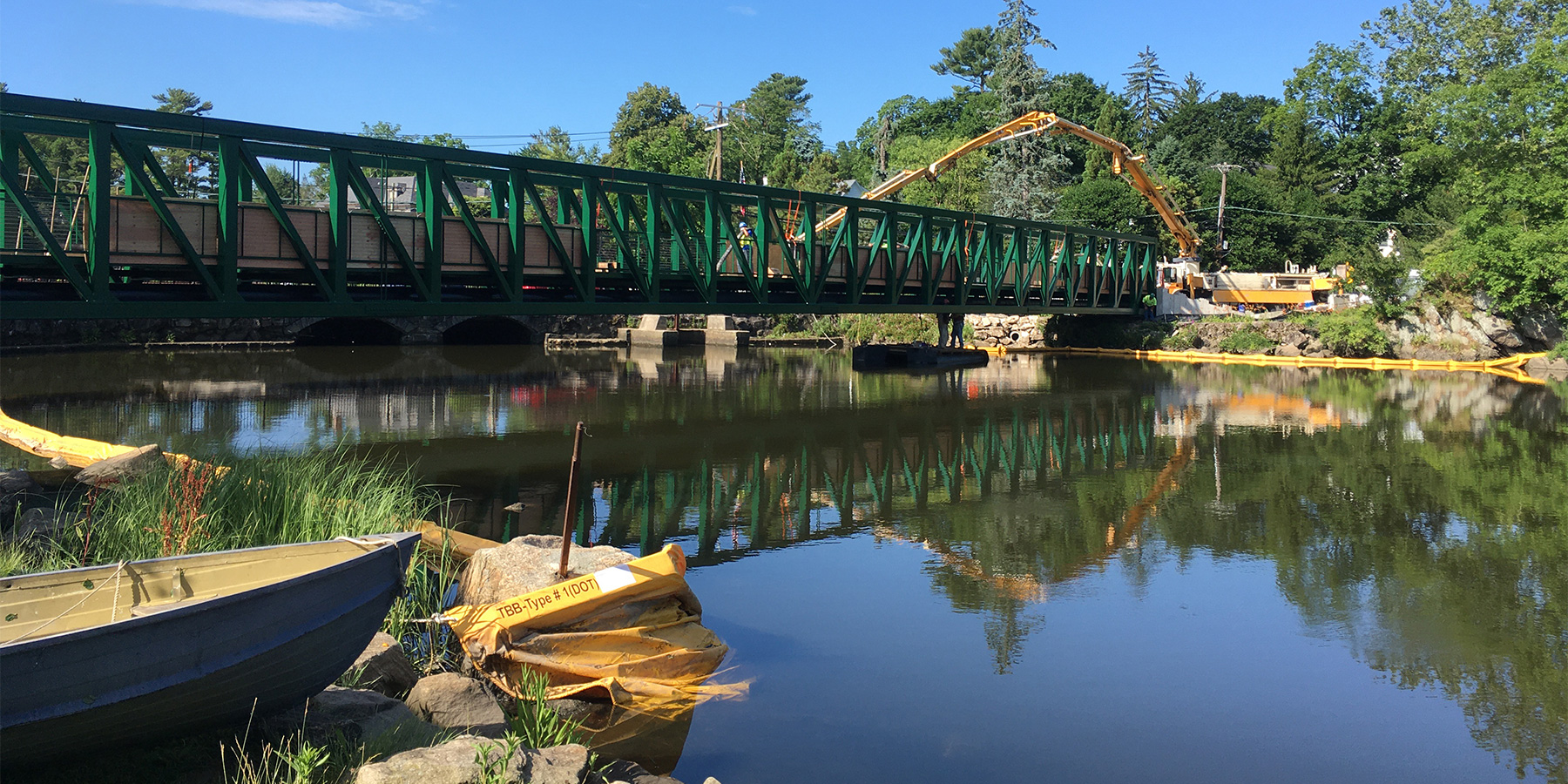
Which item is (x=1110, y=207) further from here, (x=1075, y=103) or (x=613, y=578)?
(x=613, y=578)

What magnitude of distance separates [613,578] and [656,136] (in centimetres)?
8797

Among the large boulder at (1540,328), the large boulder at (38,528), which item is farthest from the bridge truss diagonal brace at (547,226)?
the large boulder at (1540,328)

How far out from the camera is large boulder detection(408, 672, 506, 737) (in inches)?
302

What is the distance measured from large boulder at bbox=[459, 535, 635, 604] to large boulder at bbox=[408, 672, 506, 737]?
1.64 metres

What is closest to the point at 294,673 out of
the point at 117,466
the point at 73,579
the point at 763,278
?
the point at 73,579

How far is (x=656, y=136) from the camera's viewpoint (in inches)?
3688

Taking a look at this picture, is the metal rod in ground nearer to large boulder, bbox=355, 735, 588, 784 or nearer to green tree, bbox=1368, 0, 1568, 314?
large boulder, bbox=355, 735, 588, 784

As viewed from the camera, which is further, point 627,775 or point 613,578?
point 613,578

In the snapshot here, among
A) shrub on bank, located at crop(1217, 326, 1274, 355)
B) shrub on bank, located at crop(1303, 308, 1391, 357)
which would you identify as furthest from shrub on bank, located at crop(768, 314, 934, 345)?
shrub on bank, located at crop(1303, 308, 1391, 357)

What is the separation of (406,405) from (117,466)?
1394cm

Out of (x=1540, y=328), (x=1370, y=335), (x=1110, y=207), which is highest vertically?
(x=1110, y=207)

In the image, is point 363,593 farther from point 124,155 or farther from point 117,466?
point 124,155

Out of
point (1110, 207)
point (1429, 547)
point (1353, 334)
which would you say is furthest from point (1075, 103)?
point (1429, 547)

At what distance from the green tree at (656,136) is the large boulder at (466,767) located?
71.7 metres
